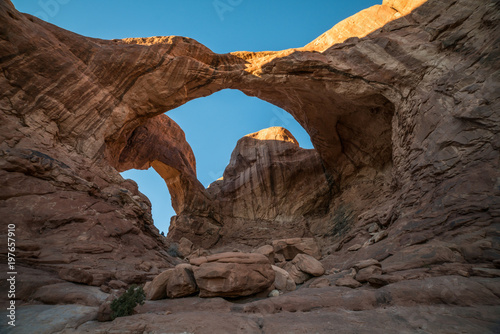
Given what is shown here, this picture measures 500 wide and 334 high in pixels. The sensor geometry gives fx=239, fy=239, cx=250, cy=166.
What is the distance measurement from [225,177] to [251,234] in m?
8.71

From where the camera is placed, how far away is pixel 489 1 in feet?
34.3

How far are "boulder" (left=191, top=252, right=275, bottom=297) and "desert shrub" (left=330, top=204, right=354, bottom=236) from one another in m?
14.5

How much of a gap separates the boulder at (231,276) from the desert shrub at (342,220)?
47.4 ft

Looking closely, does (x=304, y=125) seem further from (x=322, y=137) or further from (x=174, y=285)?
(x=174, y=285)

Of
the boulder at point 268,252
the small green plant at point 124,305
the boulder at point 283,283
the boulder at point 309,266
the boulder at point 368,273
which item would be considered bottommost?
the small green plant at point 124,305

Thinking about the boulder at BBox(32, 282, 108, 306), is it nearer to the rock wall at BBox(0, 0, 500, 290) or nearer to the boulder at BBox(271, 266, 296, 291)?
the rock wall at BBox(0, 0, 500, 290)

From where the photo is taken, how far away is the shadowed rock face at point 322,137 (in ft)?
24.5

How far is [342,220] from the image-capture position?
2025cm

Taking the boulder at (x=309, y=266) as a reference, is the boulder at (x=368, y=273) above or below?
below

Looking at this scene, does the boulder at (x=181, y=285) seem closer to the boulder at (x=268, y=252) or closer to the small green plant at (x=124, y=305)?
the small green plant at (x=124, y=305)

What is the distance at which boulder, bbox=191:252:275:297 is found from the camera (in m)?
6.23

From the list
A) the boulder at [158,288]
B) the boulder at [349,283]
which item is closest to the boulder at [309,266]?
the boulder at [349,283]

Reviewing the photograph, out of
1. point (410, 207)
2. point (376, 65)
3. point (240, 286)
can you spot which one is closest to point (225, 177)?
point (376, 65)

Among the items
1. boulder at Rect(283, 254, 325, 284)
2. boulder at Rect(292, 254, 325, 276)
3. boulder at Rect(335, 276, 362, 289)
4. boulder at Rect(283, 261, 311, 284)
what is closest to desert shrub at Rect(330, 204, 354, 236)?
boulder at Rect(292, 254, 325, 276)
